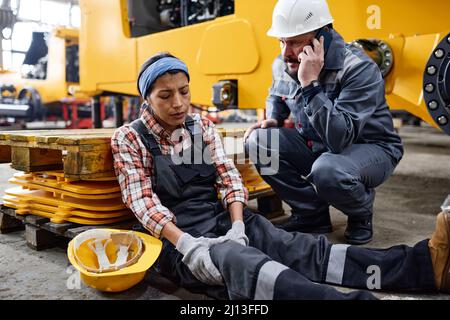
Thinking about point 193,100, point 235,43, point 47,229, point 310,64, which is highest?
point 235,43

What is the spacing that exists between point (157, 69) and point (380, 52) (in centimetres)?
151

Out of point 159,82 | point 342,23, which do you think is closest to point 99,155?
point 159,82

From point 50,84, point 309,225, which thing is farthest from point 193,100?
point 50,84

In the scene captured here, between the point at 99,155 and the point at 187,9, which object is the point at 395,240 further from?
the point at 187,9

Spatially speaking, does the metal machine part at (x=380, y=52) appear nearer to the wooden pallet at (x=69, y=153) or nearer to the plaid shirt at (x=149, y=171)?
the plaid shirt at (x=149, y=171)

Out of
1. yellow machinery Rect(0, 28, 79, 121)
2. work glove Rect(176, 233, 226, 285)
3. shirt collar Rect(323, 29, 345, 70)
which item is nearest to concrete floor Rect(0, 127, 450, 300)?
work glove Rect(176, 233, 226, 285)

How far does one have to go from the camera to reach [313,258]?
1703 millimetres

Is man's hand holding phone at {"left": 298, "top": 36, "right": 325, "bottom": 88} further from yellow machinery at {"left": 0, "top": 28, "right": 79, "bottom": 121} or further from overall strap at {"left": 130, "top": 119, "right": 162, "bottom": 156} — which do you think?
yellow machinery at {"left": 0, "top": 28, "right": 79, "bottom": 121}

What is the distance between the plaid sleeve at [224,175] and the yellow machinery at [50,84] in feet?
20.1

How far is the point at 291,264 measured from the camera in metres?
1.70

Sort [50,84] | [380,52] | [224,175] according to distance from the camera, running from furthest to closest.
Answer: [50,84] → [380,52] → [224,175]

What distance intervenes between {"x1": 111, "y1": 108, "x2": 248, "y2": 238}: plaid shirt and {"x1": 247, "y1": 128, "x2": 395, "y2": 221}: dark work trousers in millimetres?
441

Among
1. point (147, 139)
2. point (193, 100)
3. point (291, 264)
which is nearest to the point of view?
point (291, 264)

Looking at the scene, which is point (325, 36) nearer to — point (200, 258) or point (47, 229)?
→ point (200, 258)
